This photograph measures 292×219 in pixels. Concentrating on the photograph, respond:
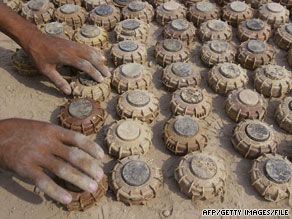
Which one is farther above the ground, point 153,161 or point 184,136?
point 184,136

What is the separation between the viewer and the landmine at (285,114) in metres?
6.16

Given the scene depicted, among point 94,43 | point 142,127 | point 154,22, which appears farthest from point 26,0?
point 142,127

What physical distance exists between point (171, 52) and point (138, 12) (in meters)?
1.89

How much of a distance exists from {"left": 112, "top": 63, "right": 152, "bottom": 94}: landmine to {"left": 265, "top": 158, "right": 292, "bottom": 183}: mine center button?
308cm

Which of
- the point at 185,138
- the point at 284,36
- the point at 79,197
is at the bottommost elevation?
the point at 79,197

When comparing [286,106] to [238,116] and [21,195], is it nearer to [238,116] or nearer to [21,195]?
[238,116]

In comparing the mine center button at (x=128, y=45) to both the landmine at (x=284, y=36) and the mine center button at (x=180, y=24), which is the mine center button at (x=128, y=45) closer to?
the mine center button at (x=180, y=24)

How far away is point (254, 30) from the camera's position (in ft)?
25.8

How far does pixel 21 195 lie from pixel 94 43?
13.1ft

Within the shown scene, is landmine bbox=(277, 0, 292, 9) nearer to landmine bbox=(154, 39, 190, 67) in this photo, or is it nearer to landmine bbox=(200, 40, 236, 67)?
landmine bbox=(200, 40, 236, 67)

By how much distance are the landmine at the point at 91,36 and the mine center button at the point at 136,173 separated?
355cm

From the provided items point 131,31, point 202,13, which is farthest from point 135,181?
point 202,13

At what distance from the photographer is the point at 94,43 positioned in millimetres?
7551

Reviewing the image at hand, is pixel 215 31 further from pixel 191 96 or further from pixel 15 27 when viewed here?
pixel 15 27
